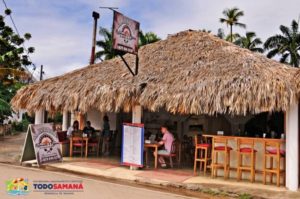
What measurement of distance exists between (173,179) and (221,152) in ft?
5.03

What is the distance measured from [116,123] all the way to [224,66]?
8.21 metres

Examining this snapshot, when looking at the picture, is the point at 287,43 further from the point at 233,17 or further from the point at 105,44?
the point at 105,44

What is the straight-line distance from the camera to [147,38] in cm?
3375

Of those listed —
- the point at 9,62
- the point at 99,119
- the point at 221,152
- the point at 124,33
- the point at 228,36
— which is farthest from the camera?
the point at 228,36

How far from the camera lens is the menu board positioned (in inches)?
446

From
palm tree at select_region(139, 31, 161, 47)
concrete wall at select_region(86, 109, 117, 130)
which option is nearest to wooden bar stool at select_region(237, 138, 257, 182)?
concrete wall at select_region(86, 109, 117, 130)

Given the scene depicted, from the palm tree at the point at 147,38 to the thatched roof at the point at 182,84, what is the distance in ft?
59.2

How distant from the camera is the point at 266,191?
29.1 feet

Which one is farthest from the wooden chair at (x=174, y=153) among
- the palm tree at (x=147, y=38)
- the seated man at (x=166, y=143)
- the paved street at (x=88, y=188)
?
the palm tree at (x=147, y=38)

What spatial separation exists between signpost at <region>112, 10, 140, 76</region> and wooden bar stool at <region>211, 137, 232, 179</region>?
374 cm

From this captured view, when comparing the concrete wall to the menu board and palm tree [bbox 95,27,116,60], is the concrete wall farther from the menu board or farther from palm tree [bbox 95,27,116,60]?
palm tree [bbox 95,27,116,60]

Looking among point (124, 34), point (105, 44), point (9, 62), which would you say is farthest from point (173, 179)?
point (105, 44)

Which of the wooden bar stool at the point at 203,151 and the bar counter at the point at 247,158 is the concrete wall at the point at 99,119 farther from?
the bar counter at the point at 247,158

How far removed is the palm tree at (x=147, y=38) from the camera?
32844 millimetres
